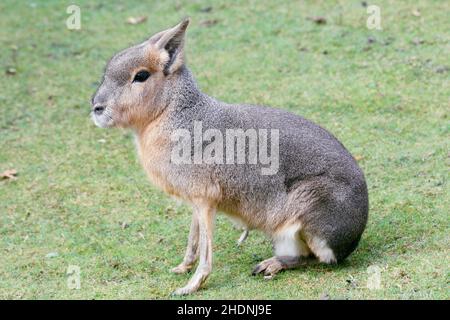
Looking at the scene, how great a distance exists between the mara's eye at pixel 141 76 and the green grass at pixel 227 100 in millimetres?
1276

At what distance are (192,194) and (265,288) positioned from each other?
73 centimetres

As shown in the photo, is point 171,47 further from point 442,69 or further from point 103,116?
point 442,69

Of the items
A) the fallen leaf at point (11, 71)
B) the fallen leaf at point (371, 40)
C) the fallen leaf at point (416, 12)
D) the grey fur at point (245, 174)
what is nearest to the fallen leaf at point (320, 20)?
the fallen leaf at point (371, 40)

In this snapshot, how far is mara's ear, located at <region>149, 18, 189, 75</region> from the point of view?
5109mm

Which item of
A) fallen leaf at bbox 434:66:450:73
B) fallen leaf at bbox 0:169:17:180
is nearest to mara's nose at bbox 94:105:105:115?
fallen leaf at bbox 0:169:17:180

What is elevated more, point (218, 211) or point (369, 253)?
point (218, 211)

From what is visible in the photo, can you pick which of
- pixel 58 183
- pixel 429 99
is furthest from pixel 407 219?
pixel 58 183

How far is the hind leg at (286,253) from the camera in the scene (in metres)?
5.21

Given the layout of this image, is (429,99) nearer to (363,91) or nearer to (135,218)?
(363,91)

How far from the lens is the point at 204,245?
5133 mm

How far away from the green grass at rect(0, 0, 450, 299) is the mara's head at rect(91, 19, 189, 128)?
1.07m

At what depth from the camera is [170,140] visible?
511 centimetres

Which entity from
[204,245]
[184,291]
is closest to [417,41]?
[204,245]

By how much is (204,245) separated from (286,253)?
0.57 meters
